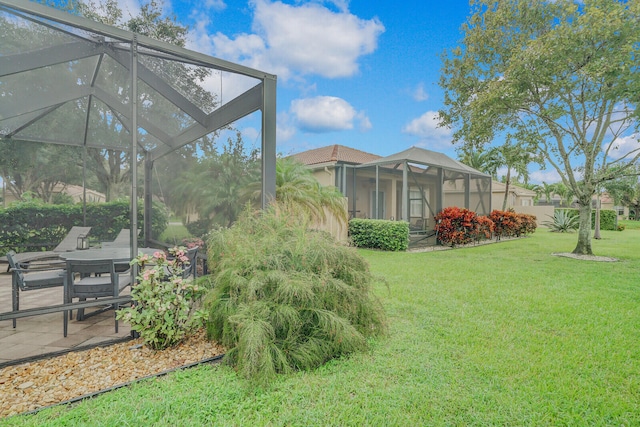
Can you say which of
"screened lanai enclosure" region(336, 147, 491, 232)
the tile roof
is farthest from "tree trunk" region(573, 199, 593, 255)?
the tile roof

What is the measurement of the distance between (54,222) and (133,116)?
4396 mm

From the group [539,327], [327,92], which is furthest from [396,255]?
[327,92]

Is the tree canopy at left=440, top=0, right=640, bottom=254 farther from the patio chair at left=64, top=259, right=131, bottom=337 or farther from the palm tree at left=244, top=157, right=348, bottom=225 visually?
the patio chair at left=64, top=259, right=131, bottom=337

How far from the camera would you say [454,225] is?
12375mm

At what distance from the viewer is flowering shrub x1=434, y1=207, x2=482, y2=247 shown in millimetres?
12281

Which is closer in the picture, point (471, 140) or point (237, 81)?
point (237, 81)

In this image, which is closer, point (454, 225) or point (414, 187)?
point (454, 225)

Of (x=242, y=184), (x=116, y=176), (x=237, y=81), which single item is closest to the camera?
(x=237, y=81)

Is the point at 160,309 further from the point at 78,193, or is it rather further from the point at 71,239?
the point at 78,193

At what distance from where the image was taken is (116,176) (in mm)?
6863

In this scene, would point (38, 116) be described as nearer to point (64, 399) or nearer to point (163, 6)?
point (64, 399)

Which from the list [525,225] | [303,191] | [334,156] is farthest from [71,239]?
[525,225]

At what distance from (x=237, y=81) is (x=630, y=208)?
46.5m

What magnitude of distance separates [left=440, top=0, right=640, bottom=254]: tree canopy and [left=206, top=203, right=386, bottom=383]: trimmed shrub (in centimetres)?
789
